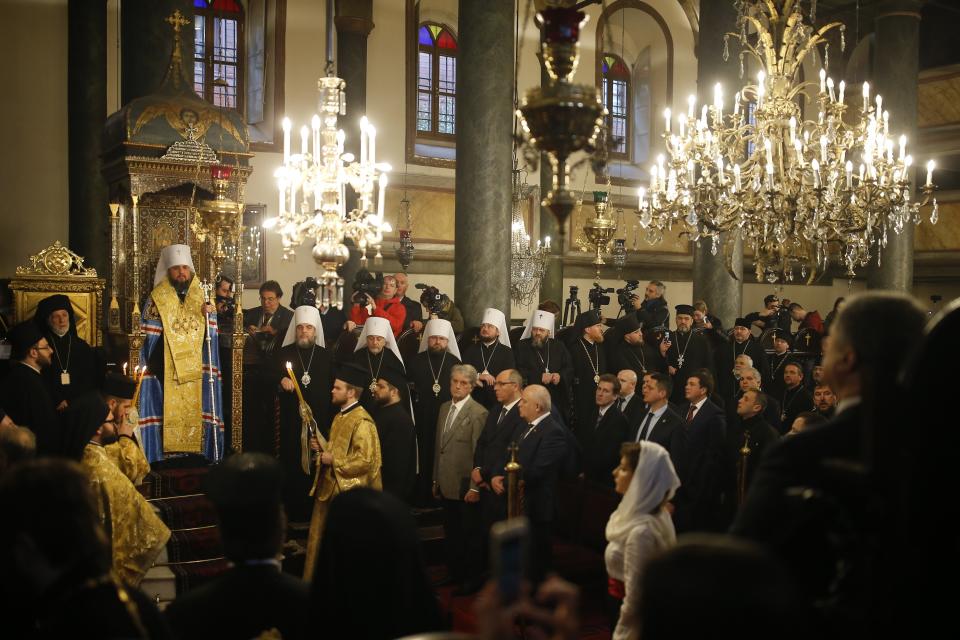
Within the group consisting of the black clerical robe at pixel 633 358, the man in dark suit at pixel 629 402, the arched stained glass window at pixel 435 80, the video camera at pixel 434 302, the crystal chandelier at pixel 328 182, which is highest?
the arched stained glass window at pixel 435 80

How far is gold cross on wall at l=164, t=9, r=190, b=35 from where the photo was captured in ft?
32.2

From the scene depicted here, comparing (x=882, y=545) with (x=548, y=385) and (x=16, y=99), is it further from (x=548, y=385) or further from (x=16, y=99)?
(x=16, y=99)

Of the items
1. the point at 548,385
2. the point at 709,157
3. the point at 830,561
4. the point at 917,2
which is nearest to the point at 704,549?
the point at 830,561

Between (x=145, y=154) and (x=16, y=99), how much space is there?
7.08 meters

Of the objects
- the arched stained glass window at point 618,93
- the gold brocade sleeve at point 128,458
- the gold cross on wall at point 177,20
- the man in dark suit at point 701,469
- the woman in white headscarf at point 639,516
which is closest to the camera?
the woman in white headscarf at point 639,516

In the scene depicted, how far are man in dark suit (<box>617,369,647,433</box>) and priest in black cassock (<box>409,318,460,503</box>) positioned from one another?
1.65 meters

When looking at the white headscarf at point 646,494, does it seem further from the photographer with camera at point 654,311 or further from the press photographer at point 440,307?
the photographer with camera at point 654,311

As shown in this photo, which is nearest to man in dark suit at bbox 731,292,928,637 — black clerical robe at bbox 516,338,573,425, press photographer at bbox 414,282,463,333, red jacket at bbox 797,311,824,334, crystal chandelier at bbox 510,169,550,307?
black clerical robe at bbox 516,338,573,425

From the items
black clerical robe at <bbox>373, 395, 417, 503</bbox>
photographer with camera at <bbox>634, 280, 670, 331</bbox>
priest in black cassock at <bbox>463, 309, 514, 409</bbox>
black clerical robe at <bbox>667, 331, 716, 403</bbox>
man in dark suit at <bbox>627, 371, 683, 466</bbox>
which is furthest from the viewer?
photographer with camera at <bbox>634, 280, 670, 331</bbox>

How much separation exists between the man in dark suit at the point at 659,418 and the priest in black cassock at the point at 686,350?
3.83 m

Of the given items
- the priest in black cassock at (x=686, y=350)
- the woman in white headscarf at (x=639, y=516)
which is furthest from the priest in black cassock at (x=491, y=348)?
the woman in white headscarf at (x=639, y=516)

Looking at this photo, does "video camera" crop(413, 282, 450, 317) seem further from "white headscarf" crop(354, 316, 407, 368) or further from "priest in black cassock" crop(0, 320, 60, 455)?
"priest in black cassock" crop(0, 320, 60, 455)

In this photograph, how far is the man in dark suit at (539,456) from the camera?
24.9 feet

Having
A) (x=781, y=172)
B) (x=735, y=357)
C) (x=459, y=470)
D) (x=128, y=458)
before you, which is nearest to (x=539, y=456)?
(x=459, y=470)
